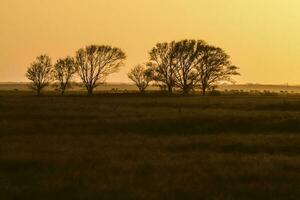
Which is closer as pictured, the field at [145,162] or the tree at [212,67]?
the field at [145,162]

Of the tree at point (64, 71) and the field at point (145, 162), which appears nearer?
the field at point (145, 162)

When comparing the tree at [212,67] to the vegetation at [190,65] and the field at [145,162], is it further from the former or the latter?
the field at [145,162]

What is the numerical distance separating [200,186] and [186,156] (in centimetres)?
635

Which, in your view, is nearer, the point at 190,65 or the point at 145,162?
the point at 145,162

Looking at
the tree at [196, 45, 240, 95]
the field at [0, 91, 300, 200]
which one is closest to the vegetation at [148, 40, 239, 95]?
the tree at [196, 45, 240, 95]

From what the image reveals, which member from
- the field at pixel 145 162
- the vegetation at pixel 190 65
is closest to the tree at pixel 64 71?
the vegetation at pixel 190 65

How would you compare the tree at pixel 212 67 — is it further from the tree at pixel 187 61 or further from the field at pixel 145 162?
the field at pixel 145 162

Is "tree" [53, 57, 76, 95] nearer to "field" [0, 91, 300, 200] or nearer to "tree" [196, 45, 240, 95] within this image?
"tree" [196, 45, 240, 95]

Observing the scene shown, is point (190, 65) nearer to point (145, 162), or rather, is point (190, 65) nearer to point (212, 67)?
point (212, 67)

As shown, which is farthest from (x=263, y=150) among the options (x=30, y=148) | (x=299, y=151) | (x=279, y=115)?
(x=279, y=115)

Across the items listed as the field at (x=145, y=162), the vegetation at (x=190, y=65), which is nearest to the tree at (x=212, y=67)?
the vegetation at (x=190, y=65)

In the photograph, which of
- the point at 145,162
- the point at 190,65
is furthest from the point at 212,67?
the point at 145,162

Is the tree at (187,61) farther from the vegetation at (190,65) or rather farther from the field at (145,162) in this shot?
the field at (145,162)

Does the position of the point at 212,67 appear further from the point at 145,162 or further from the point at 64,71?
the point at 145,162
